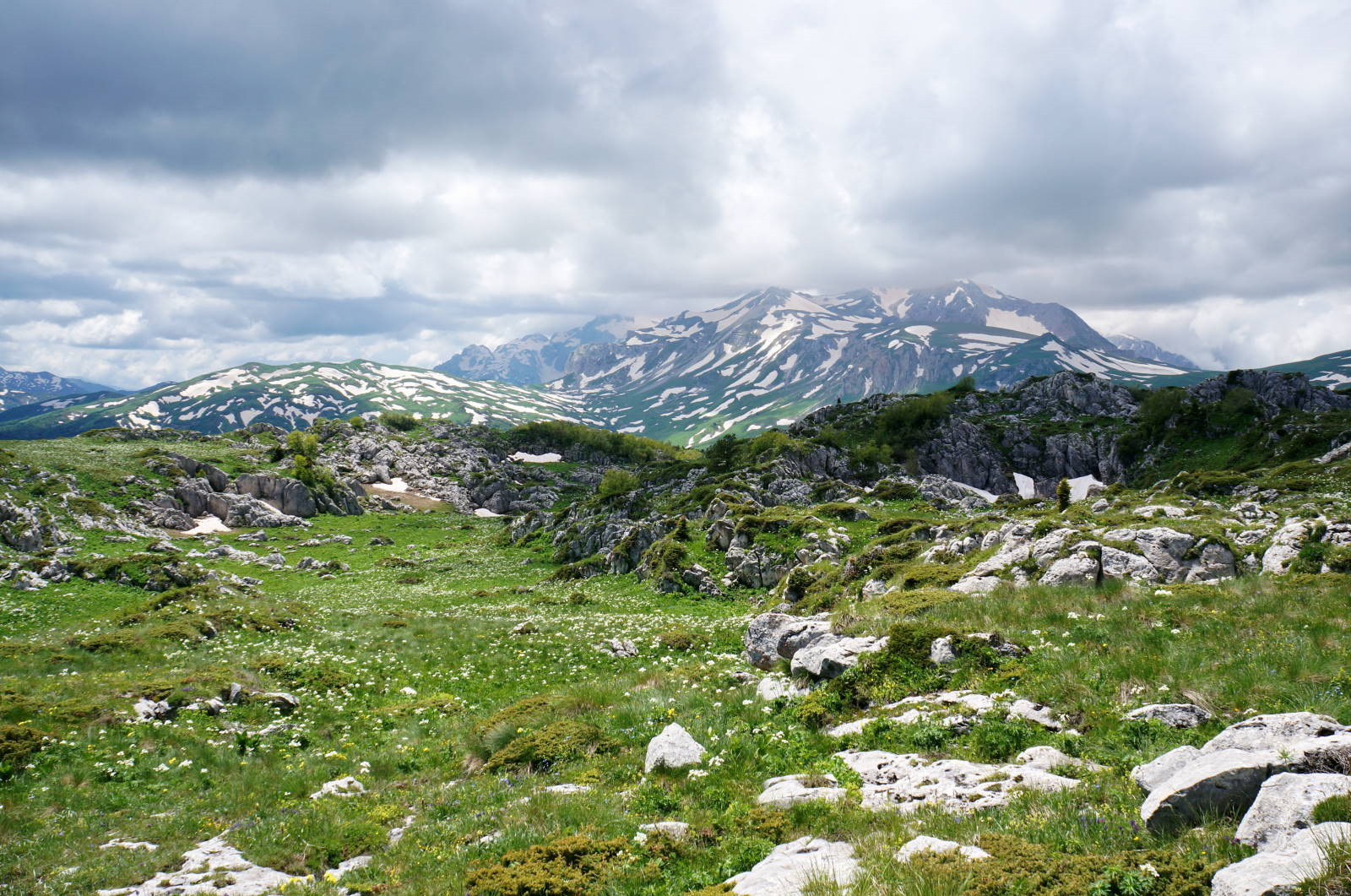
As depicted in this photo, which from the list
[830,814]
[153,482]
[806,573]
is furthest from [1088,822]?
[153,482]

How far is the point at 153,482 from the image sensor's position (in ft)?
327

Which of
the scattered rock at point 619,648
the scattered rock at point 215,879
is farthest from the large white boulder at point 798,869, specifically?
the scattered rock at point 619,648

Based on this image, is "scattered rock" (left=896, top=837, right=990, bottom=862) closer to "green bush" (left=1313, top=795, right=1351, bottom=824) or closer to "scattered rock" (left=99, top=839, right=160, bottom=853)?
"green bush" (left=1313, top=795, right=1351, bottom=824)

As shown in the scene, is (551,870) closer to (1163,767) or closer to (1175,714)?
(1163,767)

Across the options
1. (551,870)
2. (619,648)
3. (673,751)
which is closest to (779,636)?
(673,751)

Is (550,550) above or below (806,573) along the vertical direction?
below

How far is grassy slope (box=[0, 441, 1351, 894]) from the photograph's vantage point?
27.8ft

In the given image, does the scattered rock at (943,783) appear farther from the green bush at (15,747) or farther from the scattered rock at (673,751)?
the green bush at (15,747)

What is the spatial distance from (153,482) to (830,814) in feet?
417

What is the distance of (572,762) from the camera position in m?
A: 13.4

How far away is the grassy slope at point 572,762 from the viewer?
8477 millimetres

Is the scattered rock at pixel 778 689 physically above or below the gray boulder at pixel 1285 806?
below

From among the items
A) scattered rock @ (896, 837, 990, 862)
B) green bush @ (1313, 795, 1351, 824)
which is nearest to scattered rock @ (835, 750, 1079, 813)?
scattered rock @ (896, 837, 990, 862)

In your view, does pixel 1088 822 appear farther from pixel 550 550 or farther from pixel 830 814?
pixel 550 550
